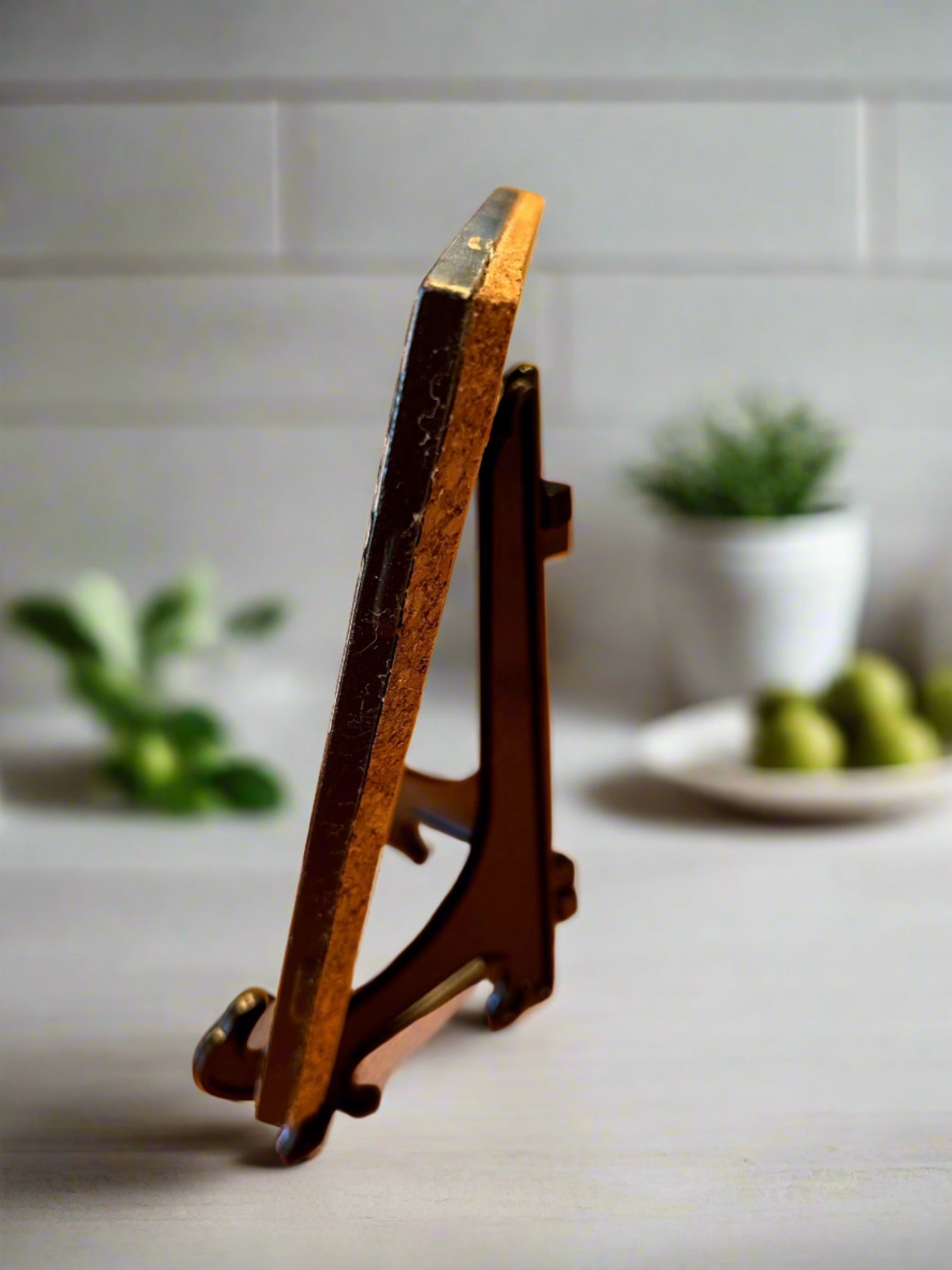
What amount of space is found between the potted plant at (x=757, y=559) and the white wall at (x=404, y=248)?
9 cm

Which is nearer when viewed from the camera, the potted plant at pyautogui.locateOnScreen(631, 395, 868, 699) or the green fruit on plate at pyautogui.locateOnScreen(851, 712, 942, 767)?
the green fruit on plate at pyautogui.locateOnScreen(851, 712, 942, 767)

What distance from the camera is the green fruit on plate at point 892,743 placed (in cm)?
85

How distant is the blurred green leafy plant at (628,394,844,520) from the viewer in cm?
100

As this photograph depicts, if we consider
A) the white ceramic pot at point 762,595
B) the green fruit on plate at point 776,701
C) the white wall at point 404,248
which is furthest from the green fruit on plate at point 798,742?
the white wall at point 404,248

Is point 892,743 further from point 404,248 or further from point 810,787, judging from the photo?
point 404,248

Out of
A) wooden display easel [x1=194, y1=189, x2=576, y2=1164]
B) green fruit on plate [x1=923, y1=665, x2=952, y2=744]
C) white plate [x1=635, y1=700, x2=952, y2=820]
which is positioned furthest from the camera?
green fruit on plate [x1=923, y1=665, x2=952, y2=744]

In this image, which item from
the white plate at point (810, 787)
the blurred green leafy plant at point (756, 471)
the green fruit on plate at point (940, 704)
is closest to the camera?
the white plate at point (810, 787)

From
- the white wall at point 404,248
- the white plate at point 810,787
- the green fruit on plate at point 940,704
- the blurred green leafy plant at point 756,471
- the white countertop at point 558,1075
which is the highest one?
the white wall at point 404,248

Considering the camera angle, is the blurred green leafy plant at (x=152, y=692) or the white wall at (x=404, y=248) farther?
the white wall at (x=404, y=248)

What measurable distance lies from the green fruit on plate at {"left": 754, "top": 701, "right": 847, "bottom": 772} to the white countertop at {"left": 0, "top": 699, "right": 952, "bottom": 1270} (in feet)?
0.21

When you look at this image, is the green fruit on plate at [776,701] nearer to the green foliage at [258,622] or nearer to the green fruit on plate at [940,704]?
the green fruit on plate at [940,704]

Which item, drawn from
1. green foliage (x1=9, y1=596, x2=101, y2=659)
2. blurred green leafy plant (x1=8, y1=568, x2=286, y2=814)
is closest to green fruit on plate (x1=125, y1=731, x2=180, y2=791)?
blurred green leafy plant (x1=8, y1=568, x2=286, y2=814)

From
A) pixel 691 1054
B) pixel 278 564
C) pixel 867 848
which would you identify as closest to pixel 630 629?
pixel 278 564

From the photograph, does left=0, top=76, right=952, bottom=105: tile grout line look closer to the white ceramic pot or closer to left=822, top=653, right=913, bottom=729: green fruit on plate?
the white ceramic pot
